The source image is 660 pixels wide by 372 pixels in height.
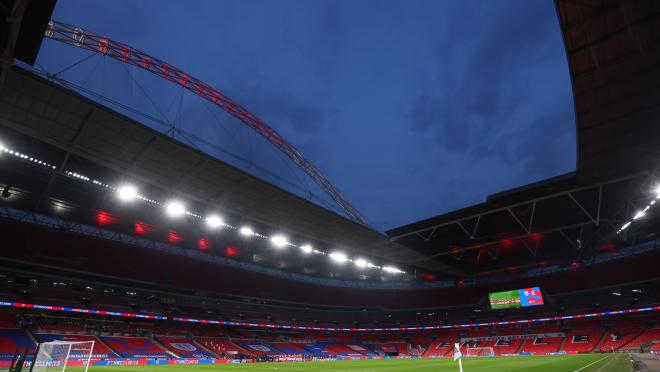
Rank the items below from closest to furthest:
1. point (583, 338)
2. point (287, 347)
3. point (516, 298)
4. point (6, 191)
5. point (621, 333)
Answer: point (6, 191) < point (621, 333) < point (583, 338) < point (287, 347) < point (516, 298)

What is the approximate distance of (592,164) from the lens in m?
25.1

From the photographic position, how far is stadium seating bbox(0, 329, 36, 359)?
2564 centimetres

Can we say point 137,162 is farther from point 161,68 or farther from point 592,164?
point 592,164

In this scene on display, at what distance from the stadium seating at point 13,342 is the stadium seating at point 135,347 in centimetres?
648

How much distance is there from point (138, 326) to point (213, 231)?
1353cm

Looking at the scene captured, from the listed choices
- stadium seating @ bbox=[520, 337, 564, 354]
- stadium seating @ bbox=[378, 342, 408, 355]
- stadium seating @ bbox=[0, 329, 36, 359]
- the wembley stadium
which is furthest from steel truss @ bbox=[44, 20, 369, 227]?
stadium seating @ bbox=[520, 337, 564, 354]

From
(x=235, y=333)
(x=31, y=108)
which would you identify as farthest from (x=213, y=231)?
(x=31, y=108)

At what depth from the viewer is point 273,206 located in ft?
108

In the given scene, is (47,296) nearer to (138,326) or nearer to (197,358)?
(138,326)

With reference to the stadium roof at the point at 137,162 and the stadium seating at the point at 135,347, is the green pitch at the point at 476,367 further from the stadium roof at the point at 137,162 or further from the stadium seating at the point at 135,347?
the stadium roof at the point at 137,162

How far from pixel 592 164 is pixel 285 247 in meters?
36.6

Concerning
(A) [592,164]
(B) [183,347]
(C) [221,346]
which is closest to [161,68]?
(B) [183,347]

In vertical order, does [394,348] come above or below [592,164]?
below

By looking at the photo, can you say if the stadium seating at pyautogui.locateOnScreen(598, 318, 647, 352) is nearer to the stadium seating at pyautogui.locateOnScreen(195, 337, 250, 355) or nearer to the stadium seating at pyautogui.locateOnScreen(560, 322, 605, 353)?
the stadium seating at pyautogui.locateOnScreen(560, 322, 605, 353)
